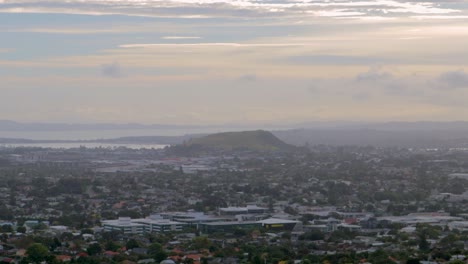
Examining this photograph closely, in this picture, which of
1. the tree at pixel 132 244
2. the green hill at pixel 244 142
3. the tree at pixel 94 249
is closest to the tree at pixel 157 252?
the tree at pixel 132 244

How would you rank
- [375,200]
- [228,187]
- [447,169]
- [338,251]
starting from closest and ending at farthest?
[338,251] → [375,200] → [228,187] → [447,169]

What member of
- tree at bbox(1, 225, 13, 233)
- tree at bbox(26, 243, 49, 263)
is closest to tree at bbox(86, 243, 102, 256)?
tree at bbox(26, 243, 49, 263)

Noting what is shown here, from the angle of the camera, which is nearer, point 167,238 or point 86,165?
point 167,238

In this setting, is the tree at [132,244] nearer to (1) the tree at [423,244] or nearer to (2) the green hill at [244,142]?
(1) the tree at [423,244]

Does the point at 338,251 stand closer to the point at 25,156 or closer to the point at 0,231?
the point at 0,231

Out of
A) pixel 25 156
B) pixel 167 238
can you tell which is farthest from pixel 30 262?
pixel 25 156
